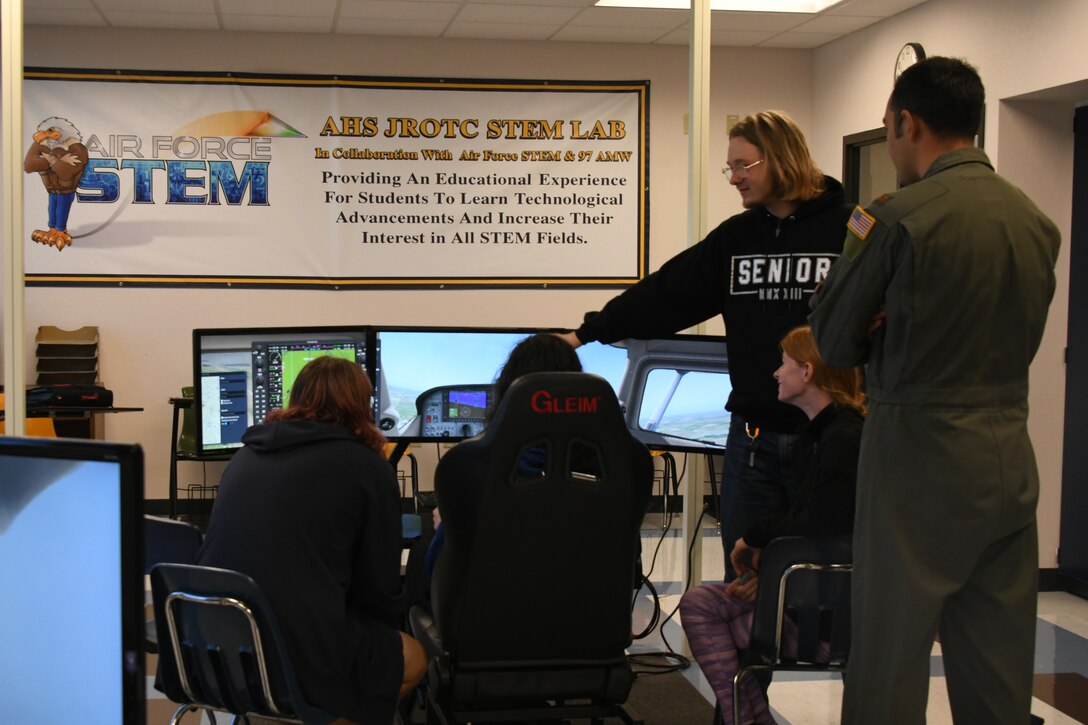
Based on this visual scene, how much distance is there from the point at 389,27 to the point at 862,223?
179 inches

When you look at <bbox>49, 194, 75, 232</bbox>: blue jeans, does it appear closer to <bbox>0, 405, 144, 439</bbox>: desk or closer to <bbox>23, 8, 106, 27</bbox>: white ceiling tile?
<bbox>23, 8, 106, 27</bbox>: white ceiling tile

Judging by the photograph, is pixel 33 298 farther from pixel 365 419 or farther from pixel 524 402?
pixel 524 402

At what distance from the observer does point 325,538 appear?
A: 2.18m

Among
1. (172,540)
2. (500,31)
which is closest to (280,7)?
(500,31)

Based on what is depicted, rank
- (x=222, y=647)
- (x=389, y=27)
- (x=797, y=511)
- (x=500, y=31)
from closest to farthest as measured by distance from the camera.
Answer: (x=222, y=647) < (x=797, y=511) < (x=389, y=27) < (x=500, y=31)

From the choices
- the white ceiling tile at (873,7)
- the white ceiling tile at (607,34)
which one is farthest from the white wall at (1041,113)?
the white ceiling tile at (607,34)

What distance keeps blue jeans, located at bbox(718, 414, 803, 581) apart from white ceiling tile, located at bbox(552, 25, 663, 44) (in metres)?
3.86

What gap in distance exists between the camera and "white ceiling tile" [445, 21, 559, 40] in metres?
6.04

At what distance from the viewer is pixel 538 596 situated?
7.42ft

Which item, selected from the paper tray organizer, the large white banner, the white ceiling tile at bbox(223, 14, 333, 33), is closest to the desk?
the paper tray organizer

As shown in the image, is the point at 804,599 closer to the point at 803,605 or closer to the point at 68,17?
the point at 803,605

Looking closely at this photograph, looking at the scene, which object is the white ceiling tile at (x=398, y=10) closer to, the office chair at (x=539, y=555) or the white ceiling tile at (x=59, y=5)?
the white ceiling tile at (x=59, y=5)

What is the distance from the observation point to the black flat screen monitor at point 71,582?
0.87m

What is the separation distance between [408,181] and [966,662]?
4803 millimetres
